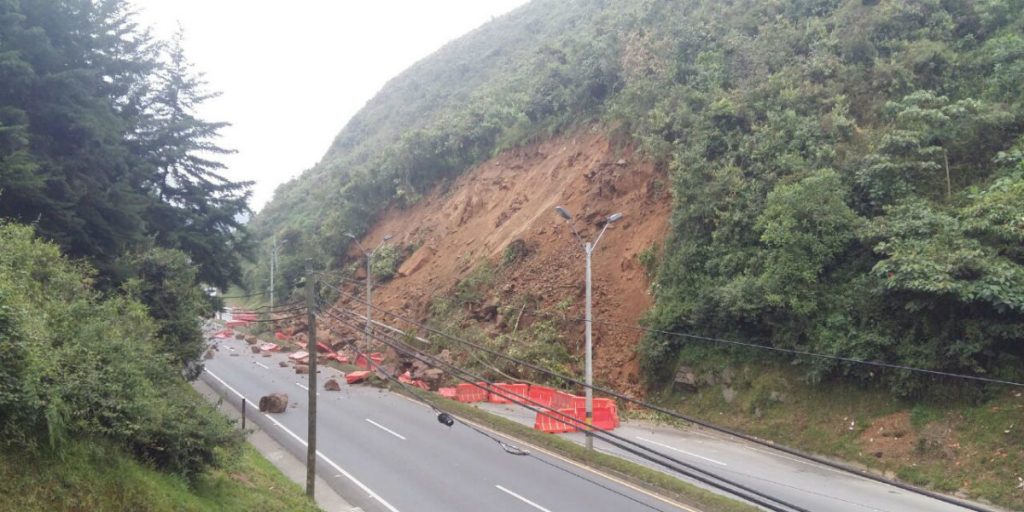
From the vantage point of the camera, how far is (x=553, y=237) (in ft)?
101

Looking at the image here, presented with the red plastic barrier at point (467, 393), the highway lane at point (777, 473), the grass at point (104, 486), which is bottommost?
the red plastic barrier at point (467, 393)

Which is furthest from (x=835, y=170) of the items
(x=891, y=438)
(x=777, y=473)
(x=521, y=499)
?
(x=521, y=499)

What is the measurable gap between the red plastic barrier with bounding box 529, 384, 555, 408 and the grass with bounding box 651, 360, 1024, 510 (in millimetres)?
3955

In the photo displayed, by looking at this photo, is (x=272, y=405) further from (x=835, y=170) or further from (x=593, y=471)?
(x=835, y=170)

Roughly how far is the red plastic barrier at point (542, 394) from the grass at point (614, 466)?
175 cm

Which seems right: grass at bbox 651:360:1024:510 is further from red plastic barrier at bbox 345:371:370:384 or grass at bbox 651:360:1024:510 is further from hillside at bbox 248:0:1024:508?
red plastic barrier at bbox 345:371:370:384

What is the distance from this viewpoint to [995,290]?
48.6 ft

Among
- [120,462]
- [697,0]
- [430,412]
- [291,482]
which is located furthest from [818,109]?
[120,462]

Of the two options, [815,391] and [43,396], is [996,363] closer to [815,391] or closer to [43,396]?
[815,391]

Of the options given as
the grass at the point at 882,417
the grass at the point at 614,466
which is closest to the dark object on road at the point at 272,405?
the grass at the point at 614,466

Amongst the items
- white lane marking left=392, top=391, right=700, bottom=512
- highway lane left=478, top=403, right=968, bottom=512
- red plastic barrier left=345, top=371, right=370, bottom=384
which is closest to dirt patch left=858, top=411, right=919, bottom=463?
highway lane left=478, top=403, right=968, bottom=512

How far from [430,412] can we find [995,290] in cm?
1687

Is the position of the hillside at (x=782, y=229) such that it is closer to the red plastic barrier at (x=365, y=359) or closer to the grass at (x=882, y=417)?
the grass at (x=882, y=417)

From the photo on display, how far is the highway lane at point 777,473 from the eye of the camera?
13539 mm
